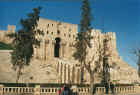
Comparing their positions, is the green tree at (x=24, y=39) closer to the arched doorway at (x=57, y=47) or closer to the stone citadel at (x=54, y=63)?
the stone citadel at (x=54, y=63)

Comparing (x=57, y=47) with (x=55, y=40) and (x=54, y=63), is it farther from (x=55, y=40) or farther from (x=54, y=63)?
(x=54, y=63)

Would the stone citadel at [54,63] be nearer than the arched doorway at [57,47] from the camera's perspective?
Yes

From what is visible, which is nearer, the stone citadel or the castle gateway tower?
the stone citadel

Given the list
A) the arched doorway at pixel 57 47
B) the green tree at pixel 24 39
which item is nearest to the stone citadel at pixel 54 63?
the arched doorway at pixel 57 47

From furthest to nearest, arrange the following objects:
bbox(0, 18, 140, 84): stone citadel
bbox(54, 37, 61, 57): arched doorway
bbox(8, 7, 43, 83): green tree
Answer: bbox(54, 37, 61, 57): arched doorway
bbox(0, 18, 140, 84): stone citadel
bbox(8, 7, 43, 83): green tree

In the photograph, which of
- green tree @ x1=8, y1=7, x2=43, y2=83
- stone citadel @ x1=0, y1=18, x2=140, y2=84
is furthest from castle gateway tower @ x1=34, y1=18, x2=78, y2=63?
green tree @ x1=8, y1=7, x2=43, y2=83

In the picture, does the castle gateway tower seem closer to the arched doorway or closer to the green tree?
the arched doorway

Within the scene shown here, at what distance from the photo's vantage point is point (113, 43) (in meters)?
85.8

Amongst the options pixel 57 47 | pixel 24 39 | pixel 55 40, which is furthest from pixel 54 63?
pixel 24 39

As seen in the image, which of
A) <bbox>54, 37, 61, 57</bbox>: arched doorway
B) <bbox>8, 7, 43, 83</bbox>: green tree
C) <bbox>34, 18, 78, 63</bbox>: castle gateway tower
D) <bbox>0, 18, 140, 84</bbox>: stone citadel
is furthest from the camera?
<bbox>54, 37, 61, 57</bbox>: arched doorway

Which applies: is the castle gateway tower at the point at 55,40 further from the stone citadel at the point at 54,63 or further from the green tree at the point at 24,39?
the green tree at the point at 24,39

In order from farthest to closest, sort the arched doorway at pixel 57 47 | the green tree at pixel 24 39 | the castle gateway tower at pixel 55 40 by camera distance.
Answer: the arched doorway at pixel 57 47 → the castle gateway tower at pixel 55 40 → the green tree at pixel 24 39

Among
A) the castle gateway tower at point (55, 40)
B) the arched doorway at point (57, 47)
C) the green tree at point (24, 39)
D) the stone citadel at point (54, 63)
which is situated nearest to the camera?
the green tree at point (24, 39)

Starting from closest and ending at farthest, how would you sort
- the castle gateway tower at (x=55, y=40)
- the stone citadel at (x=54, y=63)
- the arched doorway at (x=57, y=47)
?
1. the stone citadel at (x=54, y=63)
2. the castle gateway tower at (x=55, y=40)
3. the arched doorway at (x=57, y=47)
